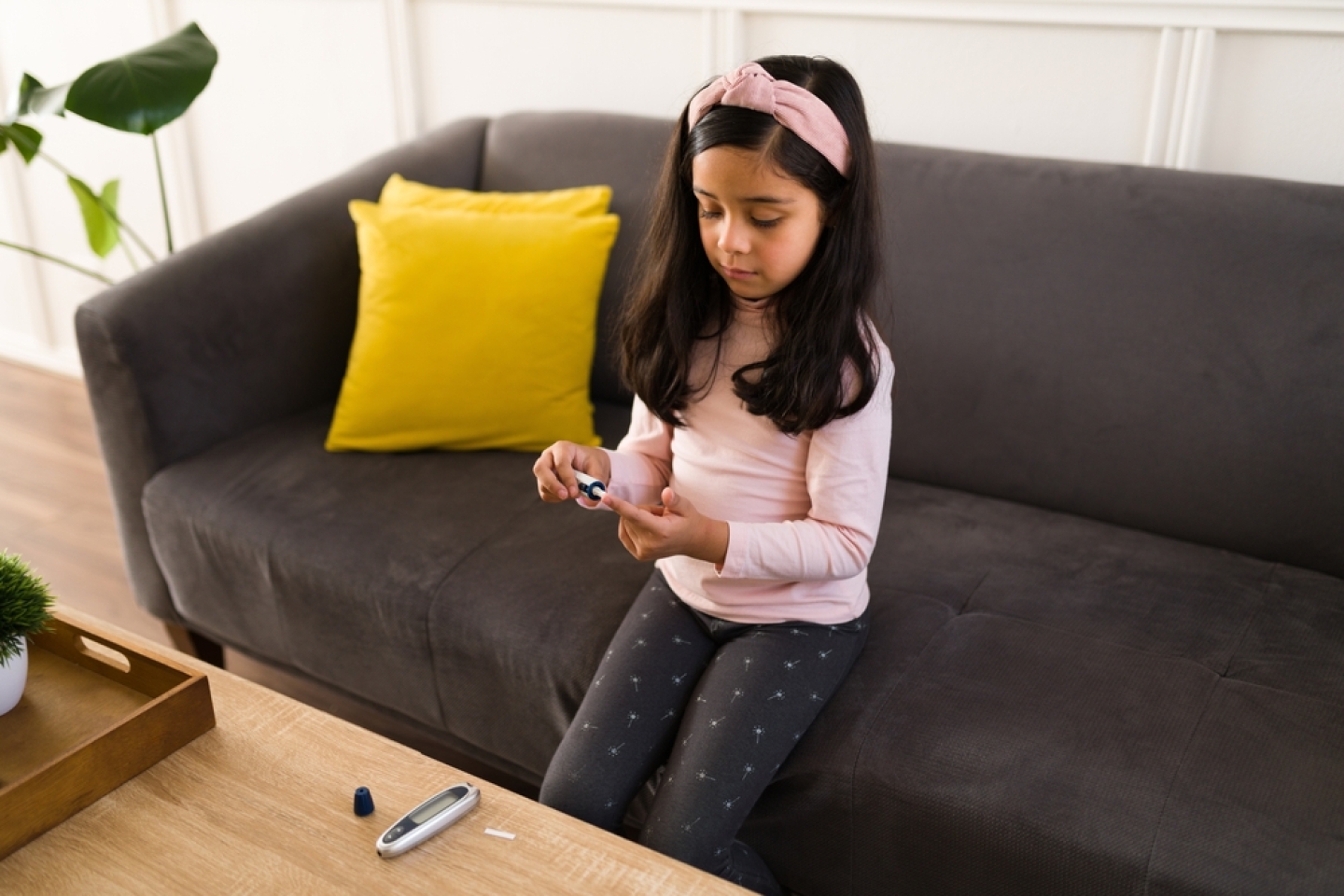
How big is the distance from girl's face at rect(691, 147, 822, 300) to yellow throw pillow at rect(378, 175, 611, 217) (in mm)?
720

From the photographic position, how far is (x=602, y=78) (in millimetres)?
2281

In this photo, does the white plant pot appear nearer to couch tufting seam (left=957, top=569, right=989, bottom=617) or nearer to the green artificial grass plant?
the green artificial grass plant

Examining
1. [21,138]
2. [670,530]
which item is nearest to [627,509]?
[670,530]

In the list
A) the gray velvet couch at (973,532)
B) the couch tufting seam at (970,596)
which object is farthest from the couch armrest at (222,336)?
the couch tufting seam at (970,596)

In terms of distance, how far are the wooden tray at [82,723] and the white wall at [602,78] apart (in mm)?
1387

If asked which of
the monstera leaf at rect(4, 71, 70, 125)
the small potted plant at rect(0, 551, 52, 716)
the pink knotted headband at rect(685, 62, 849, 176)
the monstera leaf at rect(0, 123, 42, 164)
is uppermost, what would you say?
the pink knotted headband at rect(685, 62, 849, 176)

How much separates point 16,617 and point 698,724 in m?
0.65

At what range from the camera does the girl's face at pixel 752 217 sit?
3.86 ft

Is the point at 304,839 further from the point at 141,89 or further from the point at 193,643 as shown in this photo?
the point at 141,89

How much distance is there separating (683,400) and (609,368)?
683 mm

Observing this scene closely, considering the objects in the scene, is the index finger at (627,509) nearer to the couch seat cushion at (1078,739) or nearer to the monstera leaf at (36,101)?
the couch seat cushion at (1078,739)

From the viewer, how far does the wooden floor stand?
6.24 ft

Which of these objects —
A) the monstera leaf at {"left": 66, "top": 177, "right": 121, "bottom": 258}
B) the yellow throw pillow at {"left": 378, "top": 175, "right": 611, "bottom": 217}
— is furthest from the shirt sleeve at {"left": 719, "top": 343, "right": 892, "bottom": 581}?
the monstera leaf at {"left": 66, "top": 177, "right": 121, "bottom": 258}

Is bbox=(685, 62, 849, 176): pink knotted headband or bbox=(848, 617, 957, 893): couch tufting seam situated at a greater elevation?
bbox=(685, 62, 849, 176): pink knotted headband
